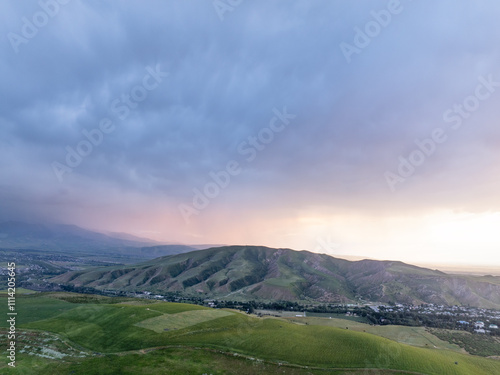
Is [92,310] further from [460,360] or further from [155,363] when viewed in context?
[460,360]

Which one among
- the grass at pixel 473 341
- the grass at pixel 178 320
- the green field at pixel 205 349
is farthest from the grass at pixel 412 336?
the grass at pixel 178 320

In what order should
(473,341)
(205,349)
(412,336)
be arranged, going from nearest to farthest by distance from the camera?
(205,349)
(473,341)
(412,336)

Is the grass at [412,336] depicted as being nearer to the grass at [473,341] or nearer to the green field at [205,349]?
the green field at [205,349]

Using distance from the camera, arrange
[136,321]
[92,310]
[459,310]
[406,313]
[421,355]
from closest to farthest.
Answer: [421,355]
[136,321]
[92,310]
[406,313]
[459,310]

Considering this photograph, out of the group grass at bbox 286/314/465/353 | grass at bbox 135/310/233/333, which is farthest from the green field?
grass at bbox 286/314/465/353

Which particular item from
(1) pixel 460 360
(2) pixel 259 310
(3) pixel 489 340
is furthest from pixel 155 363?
(3) pixel 489 340

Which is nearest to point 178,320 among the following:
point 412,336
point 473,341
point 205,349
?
point 205,349

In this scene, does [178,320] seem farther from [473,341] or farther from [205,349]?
[473,341]

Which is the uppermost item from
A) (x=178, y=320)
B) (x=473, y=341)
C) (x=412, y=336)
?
(x=178, y=320)
